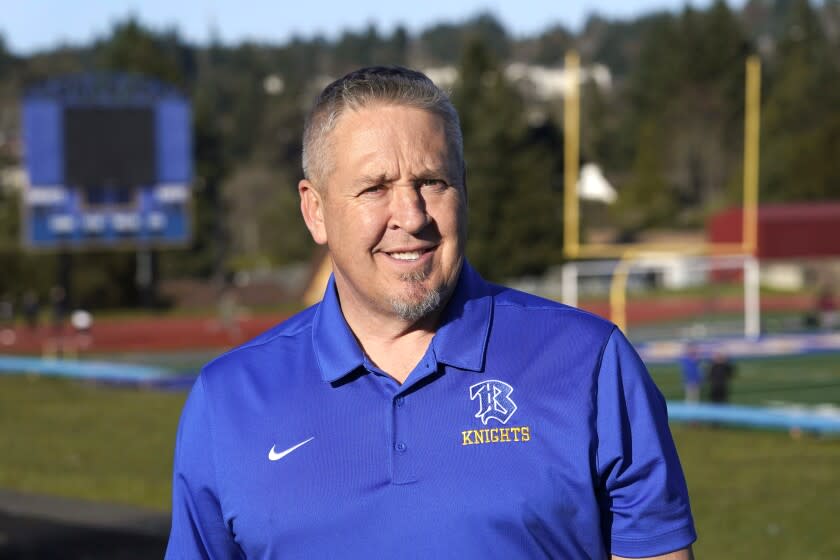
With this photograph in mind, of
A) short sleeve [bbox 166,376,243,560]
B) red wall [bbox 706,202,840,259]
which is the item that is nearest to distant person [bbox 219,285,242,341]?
red wall [bbox 706,202,840,259]

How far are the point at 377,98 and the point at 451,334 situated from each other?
0.44 m

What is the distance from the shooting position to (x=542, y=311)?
8.04 ft

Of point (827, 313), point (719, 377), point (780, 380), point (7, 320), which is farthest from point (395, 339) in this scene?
point (7, 320)

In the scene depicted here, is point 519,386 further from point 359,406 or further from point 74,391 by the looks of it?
point 74,391

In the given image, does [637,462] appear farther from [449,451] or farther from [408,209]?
[408,209]

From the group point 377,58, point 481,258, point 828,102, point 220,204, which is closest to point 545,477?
point 481,258

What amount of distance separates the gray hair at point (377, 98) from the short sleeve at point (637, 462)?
0.49 m

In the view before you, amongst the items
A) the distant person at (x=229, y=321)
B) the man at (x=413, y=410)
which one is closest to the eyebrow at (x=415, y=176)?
the man at (x=413, y=410)

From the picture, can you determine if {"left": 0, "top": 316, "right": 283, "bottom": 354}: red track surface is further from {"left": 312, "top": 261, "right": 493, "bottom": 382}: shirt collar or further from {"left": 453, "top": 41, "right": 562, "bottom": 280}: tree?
{"left": 312, "top": 261, "right": 493, "bottom": 382}: shirt collar

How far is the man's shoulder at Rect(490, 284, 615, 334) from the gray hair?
0.26m

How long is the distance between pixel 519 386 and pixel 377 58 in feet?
635

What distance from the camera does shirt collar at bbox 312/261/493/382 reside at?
94.0 inches

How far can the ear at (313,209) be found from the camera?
2568 mm

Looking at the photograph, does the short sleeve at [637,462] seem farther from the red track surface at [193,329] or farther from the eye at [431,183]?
the red track surface at [193,329]
